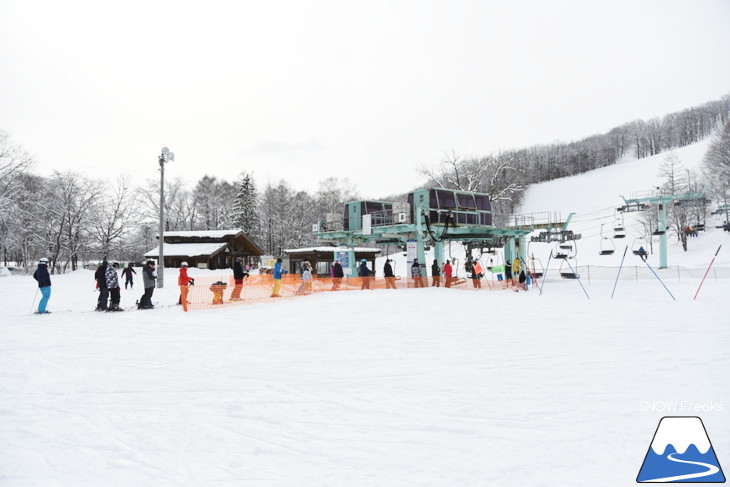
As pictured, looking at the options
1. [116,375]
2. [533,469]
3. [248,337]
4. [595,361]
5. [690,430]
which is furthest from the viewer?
[248,337]

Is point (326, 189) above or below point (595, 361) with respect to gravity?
above

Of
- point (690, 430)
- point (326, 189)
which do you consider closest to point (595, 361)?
point (690, 430)

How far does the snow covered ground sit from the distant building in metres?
33.4

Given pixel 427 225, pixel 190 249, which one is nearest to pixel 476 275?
pixel 427 225

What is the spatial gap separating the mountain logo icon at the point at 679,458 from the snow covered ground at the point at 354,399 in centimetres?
17

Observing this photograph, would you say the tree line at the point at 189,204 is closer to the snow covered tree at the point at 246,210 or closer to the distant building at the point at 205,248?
the snow covered tree at the point at 246,210

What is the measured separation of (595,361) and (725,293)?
535 inches

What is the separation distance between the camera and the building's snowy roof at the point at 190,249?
144ft

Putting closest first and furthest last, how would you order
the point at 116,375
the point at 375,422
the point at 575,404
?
the point at 375,422, the point at 575,404, the point at 116,375

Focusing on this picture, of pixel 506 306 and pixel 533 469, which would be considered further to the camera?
pixel 506 306

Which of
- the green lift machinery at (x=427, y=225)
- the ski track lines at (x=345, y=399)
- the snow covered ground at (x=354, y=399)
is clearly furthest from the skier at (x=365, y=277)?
the ski track lines at (x=345, y=399)

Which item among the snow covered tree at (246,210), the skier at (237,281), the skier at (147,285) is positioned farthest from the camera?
the snow covered tree at (246,210)

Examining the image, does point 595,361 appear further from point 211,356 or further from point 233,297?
point 233,297

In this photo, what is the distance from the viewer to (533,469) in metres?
3.91
